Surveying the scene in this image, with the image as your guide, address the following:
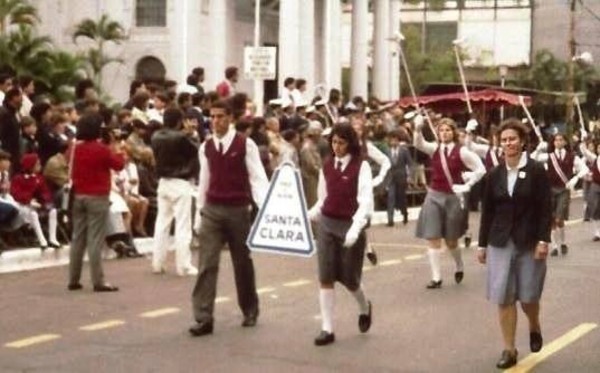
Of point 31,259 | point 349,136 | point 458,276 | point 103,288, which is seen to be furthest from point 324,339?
point 31,259

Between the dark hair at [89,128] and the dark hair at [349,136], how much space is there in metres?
4.22

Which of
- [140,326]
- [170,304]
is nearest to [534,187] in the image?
[140,326]

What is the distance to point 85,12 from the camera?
52.1 meters

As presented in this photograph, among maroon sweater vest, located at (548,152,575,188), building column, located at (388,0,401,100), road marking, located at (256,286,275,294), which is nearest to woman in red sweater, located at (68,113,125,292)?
road marking, located at (256,286,275,294)

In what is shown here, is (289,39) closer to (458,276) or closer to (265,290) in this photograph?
(458,276)

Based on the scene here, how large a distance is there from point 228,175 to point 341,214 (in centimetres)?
119

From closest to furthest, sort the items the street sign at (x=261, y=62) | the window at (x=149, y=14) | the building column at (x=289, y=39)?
the street sign at (x=261, y=62)
the building column at (x=289, y=39)
the window at (x=149, y=14)

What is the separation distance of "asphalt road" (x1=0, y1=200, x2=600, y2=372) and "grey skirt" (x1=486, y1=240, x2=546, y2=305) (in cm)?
61

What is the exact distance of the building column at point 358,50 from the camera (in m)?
58.7

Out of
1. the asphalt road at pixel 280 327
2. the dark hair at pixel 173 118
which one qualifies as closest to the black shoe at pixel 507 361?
the asphalt road at pixel 280 327

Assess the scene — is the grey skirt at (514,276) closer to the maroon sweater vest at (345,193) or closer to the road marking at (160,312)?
the maroon sweater vest at (345,193)

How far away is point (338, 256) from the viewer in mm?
12312

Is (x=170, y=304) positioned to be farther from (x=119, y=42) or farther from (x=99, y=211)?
(x=119, y=42)

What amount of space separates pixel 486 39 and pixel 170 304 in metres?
75.0
